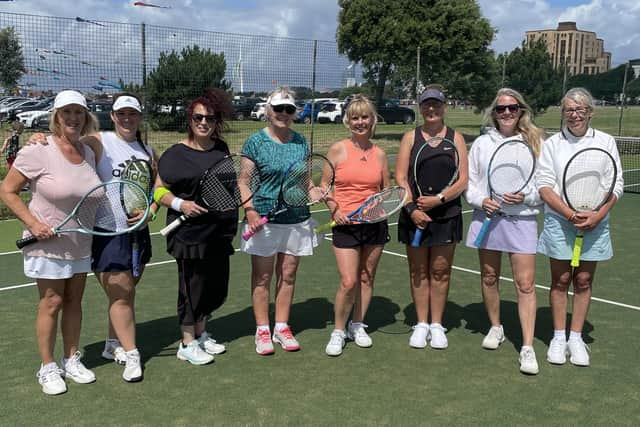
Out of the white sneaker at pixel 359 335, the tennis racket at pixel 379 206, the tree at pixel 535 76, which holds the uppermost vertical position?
the tree at pixel 535 76

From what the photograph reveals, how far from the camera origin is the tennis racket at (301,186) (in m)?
4.61

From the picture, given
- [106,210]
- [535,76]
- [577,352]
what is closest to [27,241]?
[106,210]

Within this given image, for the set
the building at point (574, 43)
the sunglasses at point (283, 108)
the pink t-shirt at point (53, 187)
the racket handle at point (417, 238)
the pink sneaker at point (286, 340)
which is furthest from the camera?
the building at point (574, 43)

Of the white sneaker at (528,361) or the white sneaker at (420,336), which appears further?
the white sneaker at (420,336)

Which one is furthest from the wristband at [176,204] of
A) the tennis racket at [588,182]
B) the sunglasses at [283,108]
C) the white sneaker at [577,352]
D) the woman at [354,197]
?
the white sneaker at [577,352]

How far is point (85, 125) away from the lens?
4066 mm

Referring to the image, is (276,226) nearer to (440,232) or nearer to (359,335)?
(359,335)

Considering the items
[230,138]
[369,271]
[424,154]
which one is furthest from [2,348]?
[230,138]

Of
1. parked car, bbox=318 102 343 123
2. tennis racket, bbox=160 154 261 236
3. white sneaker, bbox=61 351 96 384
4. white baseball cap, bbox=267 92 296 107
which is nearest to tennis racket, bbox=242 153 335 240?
tennis racket, bbox=160 154 261 236

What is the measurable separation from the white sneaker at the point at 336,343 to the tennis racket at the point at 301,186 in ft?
3.29

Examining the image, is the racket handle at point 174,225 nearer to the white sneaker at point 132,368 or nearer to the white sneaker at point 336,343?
the white sneaker at point 132,368

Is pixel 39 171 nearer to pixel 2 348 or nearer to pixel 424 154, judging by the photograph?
pixel 2 348

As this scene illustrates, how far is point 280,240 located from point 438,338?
1428 millimetres

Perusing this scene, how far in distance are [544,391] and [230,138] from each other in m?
11.3
